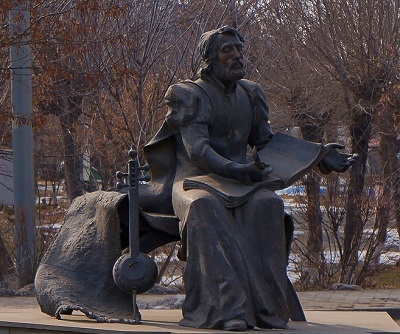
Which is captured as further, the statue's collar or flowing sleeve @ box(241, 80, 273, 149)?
flowing sleeve @ box(241, 80, 273, 149)

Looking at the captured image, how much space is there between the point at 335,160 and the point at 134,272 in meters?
1.57

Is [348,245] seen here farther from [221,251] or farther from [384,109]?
[221,251]

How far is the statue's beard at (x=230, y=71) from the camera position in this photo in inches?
318

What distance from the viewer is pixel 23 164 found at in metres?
15.4

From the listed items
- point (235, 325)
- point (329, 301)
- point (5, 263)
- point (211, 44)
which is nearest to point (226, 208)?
point (235, 325)

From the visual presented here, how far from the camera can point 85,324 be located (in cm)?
775

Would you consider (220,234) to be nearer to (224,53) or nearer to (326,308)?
(224,53)

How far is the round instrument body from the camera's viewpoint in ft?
25.5

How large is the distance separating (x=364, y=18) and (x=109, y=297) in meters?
11.4

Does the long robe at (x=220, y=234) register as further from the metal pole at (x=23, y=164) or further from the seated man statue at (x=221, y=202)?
the metal pole at (x=23, y=164)

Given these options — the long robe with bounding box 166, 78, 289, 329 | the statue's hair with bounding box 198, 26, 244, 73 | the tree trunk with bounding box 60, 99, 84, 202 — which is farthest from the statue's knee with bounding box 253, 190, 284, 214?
the tree trunk with bounding box 60, 99, 84, 202

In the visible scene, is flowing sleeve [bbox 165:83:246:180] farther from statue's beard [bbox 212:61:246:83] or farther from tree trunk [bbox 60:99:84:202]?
tree trunk [bbox 60:99:84:202]

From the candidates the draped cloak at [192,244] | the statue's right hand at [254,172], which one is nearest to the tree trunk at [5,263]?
the draped cloak at [192,244]

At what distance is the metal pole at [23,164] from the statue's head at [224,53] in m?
6.88
